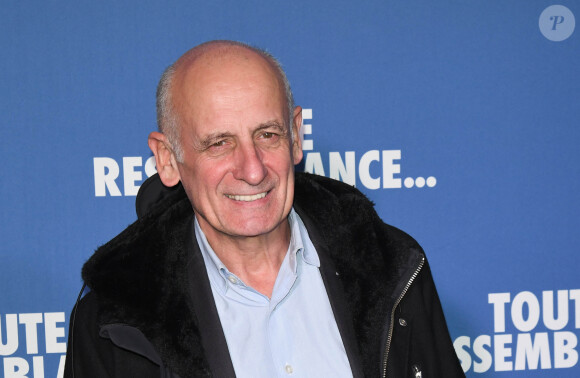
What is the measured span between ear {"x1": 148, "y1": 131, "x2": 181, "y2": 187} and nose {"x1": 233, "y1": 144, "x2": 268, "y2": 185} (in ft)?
0.62

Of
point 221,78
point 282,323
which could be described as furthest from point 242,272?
point 221,78

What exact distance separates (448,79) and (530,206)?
453 millimetres

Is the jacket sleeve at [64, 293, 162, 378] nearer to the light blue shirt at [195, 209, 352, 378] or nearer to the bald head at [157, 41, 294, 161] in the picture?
the light blue shirt at [195, 209, 352, 378]

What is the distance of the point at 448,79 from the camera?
1.88 m

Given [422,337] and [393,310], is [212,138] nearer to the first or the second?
[393,310]

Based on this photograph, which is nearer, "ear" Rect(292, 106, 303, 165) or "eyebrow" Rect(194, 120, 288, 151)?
"eyebrow" Rect(194, 120, 288, 151)

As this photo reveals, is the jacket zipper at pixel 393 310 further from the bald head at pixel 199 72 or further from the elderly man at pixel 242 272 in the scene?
the bald head at pixel 199 72

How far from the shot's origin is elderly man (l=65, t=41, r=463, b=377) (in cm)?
131

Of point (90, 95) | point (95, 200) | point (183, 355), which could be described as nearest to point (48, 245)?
point (95, 200)

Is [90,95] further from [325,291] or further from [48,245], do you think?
[325,291]

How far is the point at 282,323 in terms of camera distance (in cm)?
139

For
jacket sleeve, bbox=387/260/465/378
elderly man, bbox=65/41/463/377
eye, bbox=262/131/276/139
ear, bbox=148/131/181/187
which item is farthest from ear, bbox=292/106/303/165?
jacket sleeve, bbox=387/260/465/378

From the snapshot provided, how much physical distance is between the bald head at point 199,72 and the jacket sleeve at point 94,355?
1.29 feet

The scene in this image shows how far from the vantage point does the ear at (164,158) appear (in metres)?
1.44
